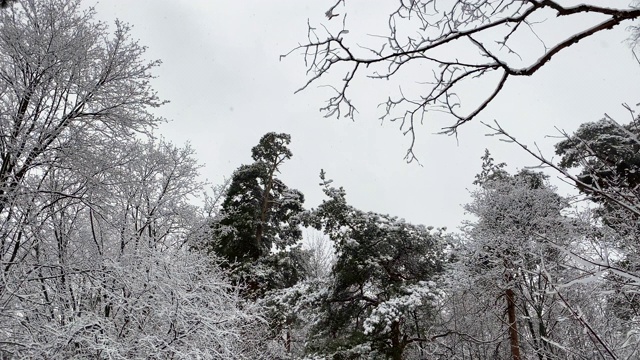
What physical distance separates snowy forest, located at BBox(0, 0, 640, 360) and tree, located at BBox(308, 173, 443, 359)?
0.18 ft

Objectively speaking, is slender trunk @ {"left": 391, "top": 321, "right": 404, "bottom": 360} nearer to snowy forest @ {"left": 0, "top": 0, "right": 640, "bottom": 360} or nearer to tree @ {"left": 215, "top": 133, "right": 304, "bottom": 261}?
snowy forest @ {"left": 0, "top": 0, "right": 640, "bottom": 360}

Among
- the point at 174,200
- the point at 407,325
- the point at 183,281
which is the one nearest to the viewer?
the point at 183,281

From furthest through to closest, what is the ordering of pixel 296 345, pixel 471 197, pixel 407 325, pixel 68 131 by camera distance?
pixel 296 345 → pixel 471 197 → pixel 407 325 → pixel 68 131

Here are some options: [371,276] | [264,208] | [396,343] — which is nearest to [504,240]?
[371,276]

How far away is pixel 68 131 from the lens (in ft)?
23.1

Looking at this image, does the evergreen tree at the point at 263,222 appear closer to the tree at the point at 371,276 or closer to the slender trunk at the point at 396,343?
the tree at the point at 371,276

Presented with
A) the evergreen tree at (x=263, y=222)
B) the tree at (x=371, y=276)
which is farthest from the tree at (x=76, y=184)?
the evergreen tree at (x=263, y=222)

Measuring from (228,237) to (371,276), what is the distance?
864 centimetres

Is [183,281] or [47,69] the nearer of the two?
[47,69]

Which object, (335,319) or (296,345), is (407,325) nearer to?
(335,319)

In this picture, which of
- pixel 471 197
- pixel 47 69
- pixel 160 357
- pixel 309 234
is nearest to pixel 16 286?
pixel 160 357

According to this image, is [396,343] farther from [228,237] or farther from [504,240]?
[228,237]

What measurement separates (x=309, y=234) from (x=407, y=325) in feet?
67.3

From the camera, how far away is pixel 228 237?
19453mm
